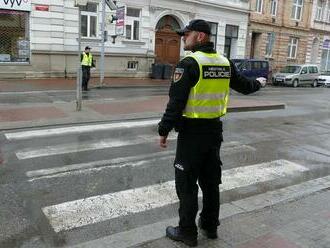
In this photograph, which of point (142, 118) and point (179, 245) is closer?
point (179, 245)

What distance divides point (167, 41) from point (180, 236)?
24.8 metres

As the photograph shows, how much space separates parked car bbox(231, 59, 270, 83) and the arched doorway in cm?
412

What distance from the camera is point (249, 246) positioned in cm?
405

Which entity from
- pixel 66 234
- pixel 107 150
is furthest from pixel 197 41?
pixel 107 150

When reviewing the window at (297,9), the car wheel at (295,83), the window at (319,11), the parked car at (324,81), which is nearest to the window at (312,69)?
the parked car at (324,81)

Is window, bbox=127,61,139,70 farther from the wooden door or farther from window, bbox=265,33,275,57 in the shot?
window, bbox=265,33,275,57

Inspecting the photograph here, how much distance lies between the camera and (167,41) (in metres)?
28.1

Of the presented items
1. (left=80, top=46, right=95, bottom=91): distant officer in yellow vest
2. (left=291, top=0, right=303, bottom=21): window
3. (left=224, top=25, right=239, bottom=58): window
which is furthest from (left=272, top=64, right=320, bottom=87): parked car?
(left=80, top=46, right=95, bottom=91): distant officer in yellow vest

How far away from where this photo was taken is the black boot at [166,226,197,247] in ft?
13.3

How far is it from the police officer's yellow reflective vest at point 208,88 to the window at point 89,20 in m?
20.6

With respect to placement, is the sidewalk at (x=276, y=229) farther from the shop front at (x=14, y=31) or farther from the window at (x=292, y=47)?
the window at (x=292, y=47)

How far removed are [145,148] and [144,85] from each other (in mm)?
14706

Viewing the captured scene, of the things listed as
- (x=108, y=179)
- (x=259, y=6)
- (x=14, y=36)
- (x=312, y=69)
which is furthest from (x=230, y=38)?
(x=108, y=179)

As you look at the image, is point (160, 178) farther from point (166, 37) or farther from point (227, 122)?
point (166, 37)
